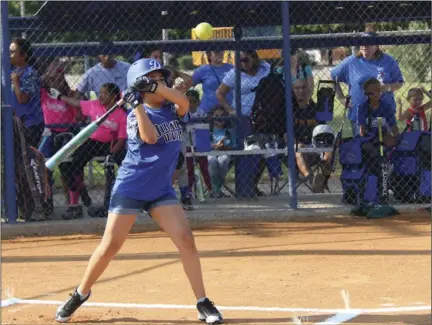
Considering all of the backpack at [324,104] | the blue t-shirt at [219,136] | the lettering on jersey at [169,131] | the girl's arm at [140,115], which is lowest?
the blue t-shirt at [219,136]

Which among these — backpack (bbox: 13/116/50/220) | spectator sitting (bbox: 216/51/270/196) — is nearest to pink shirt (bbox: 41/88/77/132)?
backpack (bbox: 13/116/50/220)

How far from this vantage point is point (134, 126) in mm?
6156

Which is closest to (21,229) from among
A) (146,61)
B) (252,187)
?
(252,187)

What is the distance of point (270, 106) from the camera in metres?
Answer: 11.5

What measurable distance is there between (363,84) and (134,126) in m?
6.20

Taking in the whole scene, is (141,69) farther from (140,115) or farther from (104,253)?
(104,253)

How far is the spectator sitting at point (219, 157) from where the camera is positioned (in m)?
11.9

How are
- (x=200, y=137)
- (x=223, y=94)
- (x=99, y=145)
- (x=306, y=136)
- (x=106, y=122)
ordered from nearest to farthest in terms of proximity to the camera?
1. (x=106, y=122)
2. (x=99, y=145)
3. (x=200, y=137)
4. (x=306, y=136)
5. (x=223, y=94)

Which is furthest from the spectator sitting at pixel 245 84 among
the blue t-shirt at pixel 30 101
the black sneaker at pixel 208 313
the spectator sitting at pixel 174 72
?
the black sneaker at pixel 208 313

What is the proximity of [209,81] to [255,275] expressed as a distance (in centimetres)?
526

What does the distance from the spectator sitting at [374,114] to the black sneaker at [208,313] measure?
217 inches

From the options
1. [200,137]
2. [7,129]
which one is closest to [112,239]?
[7,129]

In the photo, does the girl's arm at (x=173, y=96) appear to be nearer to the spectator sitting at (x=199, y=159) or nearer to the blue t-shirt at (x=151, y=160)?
the blue t-shirt at (x=151, y=160)

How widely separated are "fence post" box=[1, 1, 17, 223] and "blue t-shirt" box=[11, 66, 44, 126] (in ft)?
0.77
